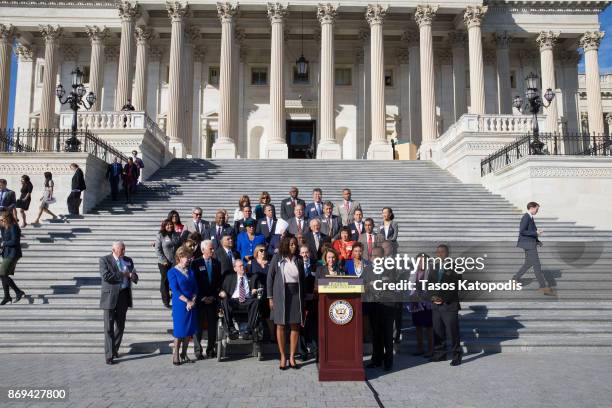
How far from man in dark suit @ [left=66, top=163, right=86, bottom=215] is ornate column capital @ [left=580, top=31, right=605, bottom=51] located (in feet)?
108

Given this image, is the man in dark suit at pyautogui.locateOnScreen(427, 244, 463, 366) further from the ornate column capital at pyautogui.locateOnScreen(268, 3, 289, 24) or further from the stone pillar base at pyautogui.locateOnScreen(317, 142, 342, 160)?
the ornate column capital at pyautogui.locateOnScreen(268, 3, 289, 24)

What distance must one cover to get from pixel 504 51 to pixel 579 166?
59.2 ft

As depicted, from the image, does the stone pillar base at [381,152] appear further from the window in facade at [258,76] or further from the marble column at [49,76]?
the marble column at [49,76]

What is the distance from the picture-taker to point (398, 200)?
1916 centimetres

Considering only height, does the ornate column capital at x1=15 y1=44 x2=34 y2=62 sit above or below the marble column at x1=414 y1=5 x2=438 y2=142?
above

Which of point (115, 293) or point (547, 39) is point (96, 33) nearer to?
point (547, 39)

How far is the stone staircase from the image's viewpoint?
9094 mm

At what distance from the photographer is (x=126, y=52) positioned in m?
30.4

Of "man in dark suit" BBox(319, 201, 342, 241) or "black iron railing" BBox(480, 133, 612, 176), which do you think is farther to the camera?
"black iron railing" BBox(480, 133, 612, 176)

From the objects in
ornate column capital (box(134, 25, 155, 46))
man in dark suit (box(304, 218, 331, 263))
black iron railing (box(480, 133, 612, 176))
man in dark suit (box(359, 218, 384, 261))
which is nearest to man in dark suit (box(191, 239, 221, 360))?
man in dark suit (box(304, 218, 331, 263))

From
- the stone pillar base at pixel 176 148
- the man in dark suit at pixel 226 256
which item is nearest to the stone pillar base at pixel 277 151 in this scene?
the stone pillar base at pixel 176 148

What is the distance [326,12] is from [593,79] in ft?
60.1

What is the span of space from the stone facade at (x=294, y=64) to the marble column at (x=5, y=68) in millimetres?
151

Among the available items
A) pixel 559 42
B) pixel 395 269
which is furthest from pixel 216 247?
pixel 559 42
